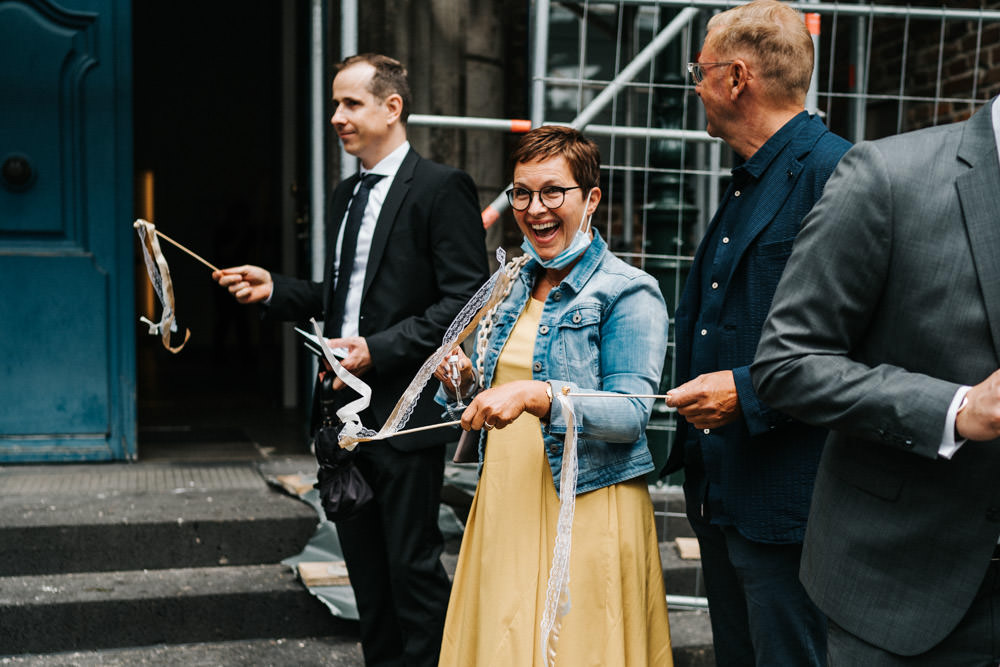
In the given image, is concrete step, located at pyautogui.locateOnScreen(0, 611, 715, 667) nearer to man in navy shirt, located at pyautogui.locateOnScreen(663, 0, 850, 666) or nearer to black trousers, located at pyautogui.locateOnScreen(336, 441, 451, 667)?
black trousers, located at pyautogui.locateOnScreen(336, 441, 451, 667)

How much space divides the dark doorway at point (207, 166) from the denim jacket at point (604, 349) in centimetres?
631

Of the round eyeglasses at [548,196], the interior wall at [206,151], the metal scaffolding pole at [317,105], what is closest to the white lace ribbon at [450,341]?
the round eyeglasses at [548,196]

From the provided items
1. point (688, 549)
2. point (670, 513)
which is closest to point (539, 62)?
point (670, 513)

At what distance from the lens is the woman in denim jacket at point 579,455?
7.88 ft

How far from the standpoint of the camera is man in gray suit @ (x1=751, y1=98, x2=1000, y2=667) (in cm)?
166

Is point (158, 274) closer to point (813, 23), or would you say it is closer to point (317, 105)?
point (317, 105)

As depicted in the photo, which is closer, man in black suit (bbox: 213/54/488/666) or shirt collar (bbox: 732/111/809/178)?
shirt collar (bbox: 732/111/809/178)

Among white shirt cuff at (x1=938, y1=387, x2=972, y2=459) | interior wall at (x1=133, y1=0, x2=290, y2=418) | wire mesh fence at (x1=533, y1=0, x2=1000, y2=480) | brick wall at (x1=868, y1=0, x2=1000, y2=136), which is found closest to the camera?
white shirt cuff at (x1=938, y1=387, x2=972, y2=459)

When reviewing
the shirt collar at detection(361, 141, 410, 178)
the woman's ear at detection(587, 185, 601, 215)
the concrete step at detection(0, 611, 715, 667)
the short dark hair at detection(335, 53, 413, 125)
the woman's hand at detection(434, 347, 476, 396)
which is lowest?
the concrete step at detection(0, 611, 715, 667)

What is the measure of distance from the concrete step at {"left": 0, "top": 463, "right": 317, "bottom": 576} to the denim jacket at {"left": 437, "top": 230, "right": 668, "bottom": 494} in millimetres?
2093

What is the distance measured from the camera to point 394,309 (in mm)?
3115

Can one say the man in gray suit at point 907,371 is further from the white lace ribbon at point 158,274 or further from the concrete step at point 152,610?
the concrete step at point 152,610

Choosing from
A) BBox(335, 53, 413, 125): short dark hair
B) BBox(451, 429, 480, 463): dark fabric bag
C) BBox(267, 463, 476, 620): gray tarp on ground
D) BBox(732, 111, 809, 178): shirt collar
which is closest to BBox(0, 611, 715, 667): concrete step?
BBox(267, 463, 476, 620): gray tarp on ground

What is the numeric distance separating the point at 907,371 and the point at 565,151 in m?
1.07
